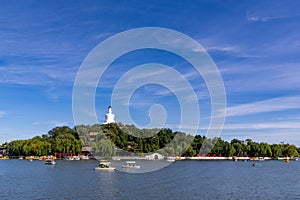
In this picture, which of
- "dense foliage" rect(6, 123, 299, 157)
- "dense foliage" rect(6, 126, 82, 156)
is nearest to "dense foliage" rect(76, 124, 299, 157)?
"dense foliage" rect(6, 123, 299, 157)

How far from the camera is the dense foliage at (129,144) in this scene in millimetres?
92000

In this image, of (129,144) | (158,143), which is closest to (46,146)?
(129,144)

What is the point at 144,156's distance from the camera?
321 ft

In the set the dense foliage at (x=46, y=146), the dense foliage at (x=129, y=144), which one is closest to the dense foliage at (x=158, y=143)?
the dense foliage at (x=129, y=144)

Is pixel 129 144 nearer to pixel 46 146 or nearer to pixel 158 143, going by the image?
pixel 158 143

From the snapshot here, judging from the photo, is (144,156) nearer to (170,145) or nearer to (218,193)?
(170,145)

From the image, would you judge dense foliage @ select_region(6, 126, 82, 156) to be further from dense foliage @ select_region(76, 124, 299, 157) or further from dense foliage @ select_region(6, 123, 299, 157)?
dense foliage @ select_region(76, 124, 299, 157)

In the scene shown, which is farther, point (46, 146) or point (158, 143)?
point (158, 143)

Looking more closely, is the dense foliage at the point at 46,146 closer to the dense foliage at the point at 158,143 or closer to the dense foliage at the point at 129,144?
the dense foliage at the point at 129,144

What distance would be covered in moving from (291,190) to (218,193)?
8.54 metres

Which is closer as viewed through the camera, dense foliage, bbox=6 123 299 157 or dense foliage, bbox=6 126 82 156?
dense foliage, bbox=6 123 299 157

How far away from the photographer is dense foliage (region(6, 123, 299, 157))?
92.0 metres

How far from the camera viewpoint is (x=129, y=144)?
9812cm

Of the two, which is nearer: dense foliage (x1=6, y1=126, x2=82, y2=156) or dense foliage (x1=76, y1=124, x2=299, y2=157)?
dense foliage (x1=76, y1=124, x2=299, y2=157)
